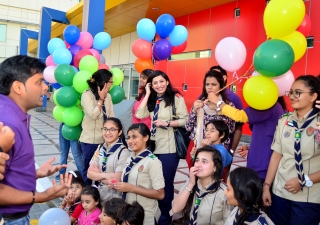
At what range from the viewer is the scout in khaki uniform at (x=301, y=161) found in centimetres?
164

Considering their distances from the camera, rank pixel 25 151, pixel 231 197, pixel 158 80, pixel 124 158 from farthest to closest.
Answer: pixel 158 80 < pixel 124 158 < pixel 231 197 < pixel 25 151

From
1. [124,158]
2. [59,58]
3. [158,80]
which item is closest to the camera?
[124,158]

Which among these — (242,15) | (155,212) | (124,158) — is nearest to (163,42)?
(124,158)

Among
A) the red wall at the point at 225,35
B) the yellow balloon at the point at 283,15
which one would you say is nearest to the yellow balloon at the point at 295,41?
the yellow balloon at the point at 283,15

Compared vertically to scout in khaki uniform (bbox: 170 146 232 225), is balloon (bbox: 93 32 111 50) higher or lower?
higher

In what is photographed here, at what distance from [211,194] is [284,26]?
4.23 ft

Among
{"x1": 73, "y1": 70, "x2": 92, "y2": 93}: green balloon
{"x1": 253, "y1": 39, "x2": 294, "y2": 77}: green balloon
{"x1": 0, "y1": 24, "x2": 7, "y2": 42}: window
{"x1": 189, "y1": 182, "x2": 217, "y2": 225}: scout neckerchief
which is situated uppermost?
{"x1": 0, "y1": 24, "x2": 7, "y2": 42}: window

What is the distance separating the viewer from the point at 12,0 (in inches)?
802

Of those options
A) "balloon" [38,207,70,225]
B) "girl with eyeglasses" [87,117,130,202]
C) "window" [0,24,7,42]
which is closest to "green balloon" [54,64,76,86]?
"girl with eyeglasses" [87,117,130,202]

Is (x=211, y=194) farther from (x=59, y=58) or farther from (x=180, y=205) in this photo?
(x=59, y=58)

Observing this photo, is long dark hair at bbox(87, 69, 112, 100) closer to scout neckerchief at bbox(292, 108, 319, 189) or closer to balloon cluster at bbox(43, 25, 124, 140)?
balloon cluster at bbox(43, 25, 124, 140)

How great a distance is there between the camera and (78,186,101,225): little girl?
2.30 metres

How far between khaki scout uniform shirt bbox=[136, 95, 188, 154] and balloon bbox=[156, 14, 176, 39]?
1.23 m

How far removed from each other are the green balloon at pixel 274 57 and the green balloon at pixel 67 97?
2.10m
